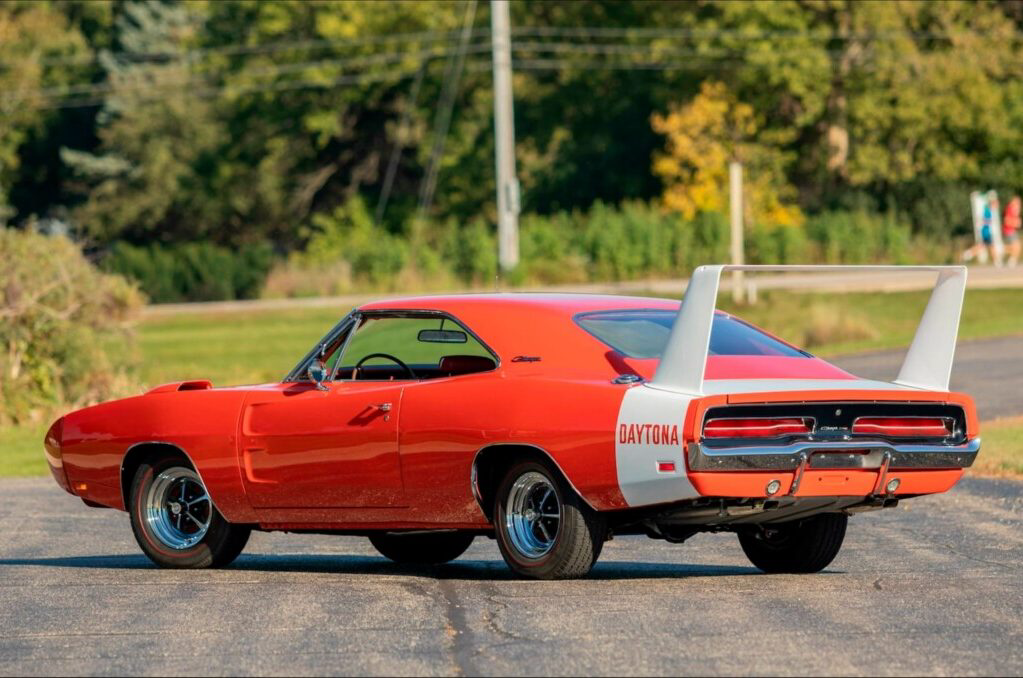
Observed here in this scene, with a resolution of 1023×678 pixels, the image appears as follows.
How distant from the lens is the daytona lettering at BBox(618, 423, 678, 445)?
9156mm

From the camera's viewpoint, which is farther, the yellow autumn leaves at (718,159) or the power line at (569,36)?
the yellow autumn leaves at (718,159)

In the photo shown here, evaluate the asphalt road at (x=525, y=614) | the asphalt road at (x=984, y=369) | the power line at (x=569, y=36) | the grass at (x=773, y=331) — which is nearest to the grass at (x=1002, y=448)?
the asphalt road at (x=984, y=369)

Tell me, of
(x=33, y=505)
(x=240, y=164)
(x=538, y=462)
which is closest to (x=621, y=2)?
(x=240, y=164)

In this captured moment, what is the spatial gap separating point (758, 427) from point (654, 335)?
1187 mm

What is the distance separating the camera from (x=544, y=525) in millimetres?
10086

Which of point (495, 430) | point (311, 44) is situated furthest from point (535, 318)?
point (311, 44)

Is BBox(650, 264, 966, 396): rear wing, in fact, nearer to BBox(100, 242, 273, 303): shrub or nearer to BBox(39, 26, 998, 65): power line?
BBox(100, 242, 273, 303): shrub

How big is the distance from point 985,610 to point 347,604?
283cm

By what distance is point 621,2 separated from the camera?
67688mm

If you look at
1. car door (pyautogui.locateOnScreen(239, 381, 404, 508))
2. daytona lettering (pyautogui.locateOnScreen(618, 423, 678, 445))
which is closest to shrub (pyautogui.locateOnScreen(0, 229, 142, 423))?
car door (pyautogui.locateOnScreen(239, 381, 404, 508))

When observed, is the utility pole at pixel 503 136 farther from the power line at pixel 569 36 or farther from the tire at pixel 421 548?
the tire at pixel 421 548

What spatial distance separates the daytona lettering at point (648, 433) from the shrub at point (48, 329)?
19.6 meters

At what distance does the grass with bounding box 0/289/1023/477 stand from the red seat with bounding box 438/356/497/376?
15935 millimetres

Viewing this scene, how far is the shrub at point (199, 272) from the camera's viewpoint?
57781 mm
